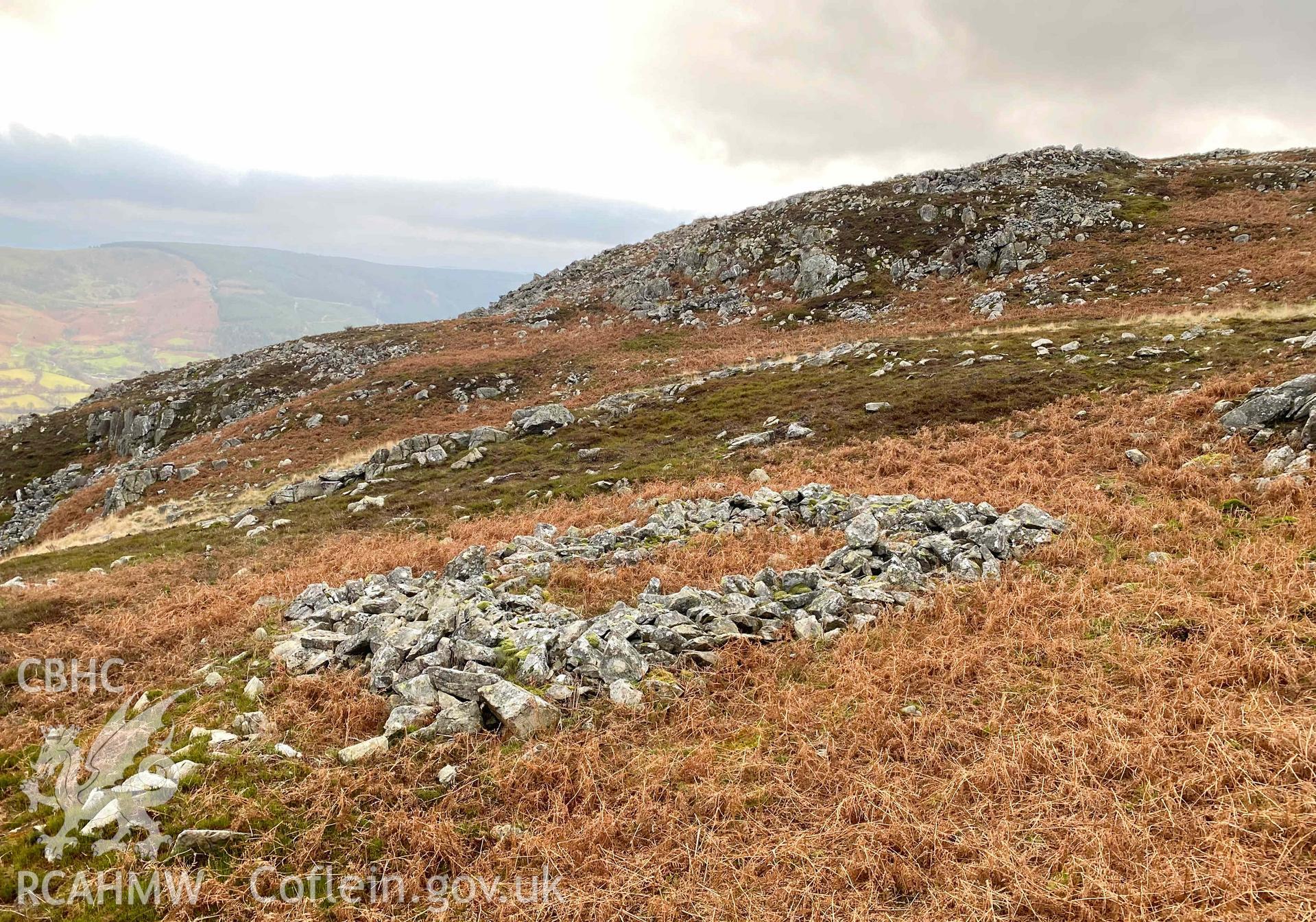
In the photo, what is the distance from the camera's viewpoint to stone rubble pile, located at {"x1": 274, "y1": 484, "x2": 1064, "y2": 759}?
7957 millimetres

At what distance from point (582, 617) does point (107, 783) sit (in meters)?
6.24

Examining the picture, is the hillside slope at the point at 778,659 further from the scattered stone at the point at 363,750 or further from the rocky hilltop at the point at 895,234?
the rocky hilltop at the point at 895,234

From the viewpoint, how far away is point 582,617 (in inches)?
406

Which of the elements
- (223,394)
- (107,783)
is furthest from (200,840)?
(223,394)

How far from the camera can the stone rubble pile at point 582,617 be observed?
26.1ft

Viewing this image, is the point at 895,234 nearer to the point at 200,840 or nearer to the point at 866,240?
the point at 866,240

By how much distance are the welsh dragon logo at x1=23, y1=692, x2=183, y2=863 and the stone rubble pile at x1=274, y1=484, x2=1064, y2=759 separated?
196cm

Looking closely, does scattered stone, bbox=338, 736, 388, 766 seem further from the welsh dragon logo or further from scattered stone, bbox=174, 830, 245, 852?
the welsh dragon logo

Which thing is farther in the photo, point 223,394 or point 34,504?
point 223,394

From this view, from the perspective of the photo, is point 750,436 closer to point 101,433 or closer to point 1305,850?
point 1305,850

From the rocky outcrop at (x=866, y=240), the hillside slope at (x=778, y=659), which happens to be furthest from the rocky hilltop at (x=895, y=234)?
the hillside slope at (x=778, y=659)

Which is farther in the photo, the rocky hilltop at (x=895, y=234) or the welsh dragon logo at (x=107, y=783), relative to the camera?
the rocky hilltop at (x=895, y=234)

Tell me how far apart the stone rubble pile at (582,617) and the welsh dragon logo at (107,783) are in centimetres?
A: 196

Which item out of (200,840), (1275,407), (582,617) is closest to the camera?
(200,840)
